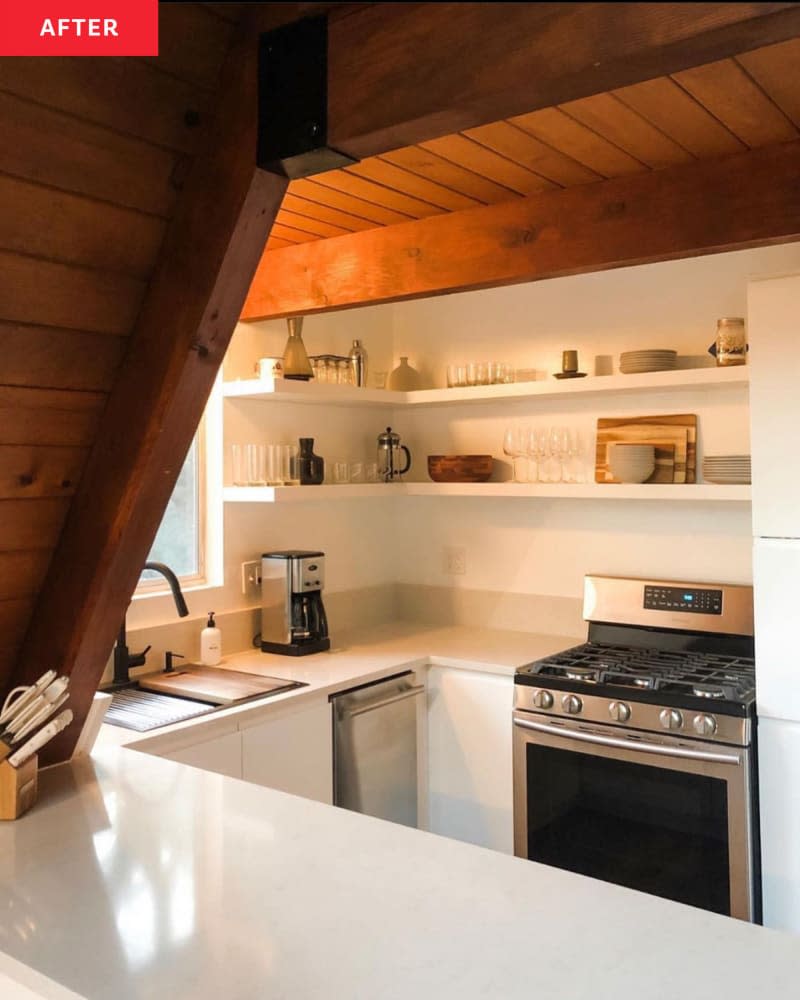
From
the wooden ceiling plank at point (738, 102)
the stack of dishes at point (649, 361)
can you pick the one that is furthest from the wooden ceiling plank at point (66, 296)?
the stack of dishes at point (649, 361)

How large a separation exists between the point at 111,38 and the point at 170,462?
0.71 m

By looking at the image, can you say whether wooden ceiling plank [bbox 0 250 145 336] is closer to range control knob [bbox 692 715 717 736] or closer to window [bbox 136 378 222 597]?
window [bbox 136 378 222 597]

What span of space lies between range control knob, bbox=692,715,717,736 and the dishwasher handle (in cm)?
96

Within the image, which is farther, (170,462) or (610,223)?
(610,223)

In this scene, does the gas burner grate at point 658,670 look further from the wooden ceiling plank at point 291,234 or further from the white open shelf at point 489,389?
the wooden ceiling plank at point 291,234

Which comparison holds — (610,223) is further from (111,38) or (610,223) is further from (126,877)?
(126,877)

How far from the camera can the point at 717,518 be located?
3.21 meters

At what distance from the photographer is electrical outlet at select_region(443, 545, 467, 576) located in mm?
3877

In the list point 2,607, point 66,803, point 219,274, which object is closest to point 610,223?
point 219,274

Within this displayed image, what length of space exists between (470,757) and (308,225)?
1.81m

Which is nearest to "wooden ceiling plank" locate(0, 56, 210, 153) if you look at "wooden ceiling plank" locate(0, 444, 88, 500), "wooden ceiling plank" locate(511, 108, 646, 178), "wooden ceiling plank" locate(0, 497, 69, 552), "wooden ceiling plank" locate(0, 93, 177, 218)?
"wooden ceiling plank" locate(0, 93, 177, 218)

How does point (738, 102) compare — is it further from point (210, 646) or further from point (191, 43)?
point (210, 646)

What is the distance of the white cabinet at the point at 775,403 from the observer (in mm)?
2449

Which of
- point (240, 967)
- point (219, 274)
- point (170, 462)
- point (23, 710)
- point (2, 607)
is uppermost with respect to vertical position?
point (219, 274)
